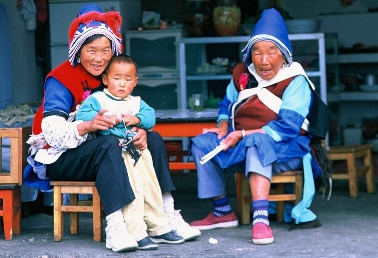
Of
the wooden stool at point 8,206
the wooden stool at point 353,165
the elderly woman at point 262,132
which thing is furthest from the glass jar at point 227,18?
the wooden stool at point 8,206

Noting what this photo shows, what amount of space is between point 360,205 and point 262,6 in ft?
12.2

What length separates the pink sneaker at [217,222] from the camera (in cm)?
612

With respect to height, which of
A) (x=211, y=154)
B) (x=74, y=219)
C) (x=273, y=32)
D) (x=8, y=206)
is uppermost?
(x=273, y=32)

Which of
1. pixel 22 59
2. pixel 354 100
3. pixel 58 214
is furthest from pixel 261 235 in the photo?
pixel 354 100

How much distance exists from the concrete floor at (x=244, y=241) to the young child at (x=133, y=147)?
4.6 inches

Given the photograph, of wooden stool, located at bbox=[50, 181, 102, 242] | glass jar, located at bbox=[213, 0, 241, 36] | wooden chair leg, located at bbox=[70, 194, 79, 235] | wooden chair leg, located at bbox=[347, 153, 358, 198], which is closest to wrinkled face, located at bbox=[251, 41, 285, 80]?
wooden stool, located at bbox=[50, 181, 102, 242]

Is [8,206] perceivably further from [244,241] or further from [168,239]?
[244,241]

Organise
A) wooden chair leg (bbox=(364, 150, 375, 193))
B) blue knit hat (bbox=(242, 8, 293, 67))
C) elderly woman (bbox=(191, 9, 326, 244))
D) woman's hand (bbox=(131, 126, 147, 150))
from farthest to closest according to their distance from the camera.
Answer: wooden chair leg (bbox=(364, 150, 375, 193))
blue knit hat (bbox=(242, 8, 293, 67))
elderly woman (bbox=(191, 9, 326, 244))
woman's hand (bbox=(131, 126, 147, 150))

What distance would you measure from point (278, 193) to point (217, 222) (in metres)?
0.49

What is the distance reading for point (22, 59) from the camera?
30.8 ft

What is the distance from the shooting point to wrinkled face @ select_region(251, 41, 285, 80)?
5.81 meters

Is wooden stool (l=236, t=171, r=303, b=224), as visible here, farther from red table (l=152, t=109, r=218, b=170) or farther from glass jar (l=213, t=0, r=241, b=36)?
glass jar (l=213, t=0, r=241, b=36)

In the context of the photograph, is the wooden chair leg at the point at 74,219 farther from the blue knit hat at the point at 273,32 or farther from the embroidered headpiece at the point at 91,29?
the blue knit hat at the point at 273,32

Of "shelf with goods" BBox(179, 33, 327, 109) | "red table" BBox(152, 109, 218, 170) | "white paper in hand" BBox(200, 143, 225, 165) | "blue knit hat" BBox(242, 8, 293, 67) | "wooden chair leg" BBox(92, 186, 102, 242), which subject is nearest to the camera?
"wooden chair leg" BBox(92, 186, 102, 242)
